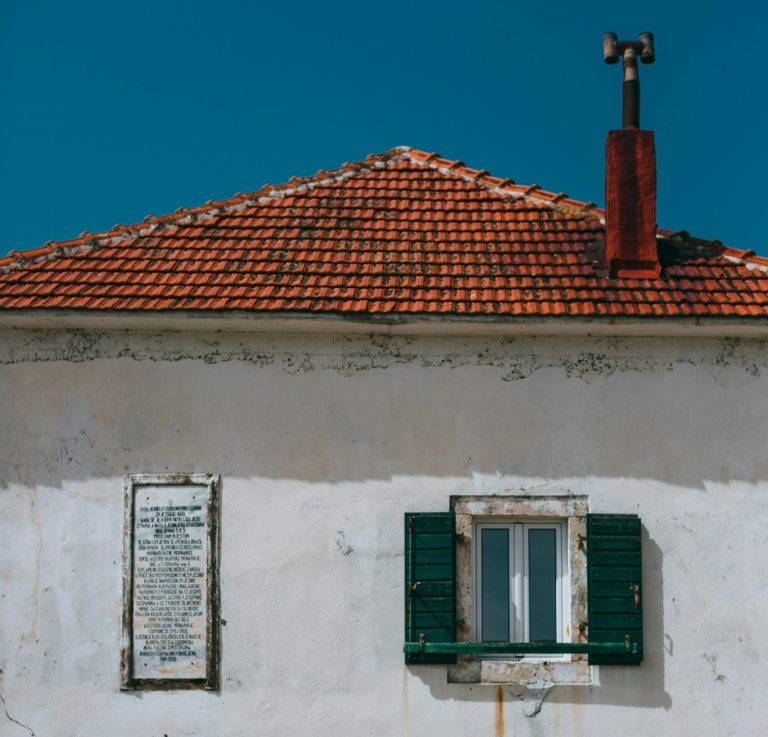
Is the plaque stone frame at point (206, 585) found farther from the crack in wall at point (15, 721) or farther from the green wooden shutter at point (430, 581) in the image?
the green wooden shutter at point (430, 581)

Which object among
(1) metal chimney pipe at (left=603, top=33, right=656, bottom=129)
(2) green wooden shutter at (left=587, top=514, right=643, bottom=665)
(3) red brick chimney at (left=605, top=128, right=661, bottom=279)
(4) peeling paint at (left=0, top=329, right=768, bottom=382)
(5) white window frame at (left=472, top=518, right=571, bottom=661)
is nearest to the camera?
(2) green wooden shutter at (left=587, top=514, right=643, bottom=665)

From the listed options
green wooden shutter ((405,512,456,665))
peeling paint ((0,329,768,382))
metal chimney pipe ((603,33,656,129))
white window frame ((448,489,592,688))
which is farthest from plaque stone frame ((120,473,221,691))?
metal chimney pipe ((603,33,656,129))

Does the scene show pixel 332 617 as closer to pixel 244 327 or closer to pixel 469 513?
pixel 469 513

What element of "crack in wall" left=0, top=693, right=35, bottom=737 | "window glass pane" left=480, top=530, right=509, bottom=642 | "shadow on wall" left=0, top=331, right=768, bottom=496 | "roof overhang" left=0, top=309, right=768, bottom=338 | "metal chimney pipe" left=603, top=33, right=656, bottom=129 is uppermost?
"metal chimney pipe" left=603, top=33, right=656, bottom=129

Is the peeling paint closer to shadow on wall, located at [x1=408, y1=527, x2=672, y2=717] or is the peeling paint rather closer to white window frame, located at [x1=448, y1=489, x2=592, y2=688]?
white window frame, located at [x1=448, y1=489, x2=592, y2=688]

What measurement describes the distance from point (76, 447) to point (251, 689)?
2.40 metres

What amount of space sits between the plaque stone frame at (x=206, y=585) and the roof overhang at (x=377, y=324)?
1.25m

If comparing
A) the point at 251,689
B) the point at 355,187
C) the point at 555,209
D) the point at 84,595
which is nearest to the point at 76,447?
the point at 84,595

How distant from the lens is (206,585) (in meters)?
9.05

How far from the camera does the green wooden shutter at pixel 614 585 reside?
8891mm

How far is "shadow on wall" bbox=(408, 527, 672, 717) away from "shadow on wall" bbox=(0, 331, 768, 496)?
149cm

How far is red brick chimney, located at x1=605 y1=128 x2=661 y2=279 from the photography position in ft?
31.9

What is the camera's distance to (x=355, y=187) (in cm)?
1120

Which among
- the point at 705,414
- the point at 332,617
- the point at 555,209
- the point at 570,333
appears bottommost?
the point at 332,617
